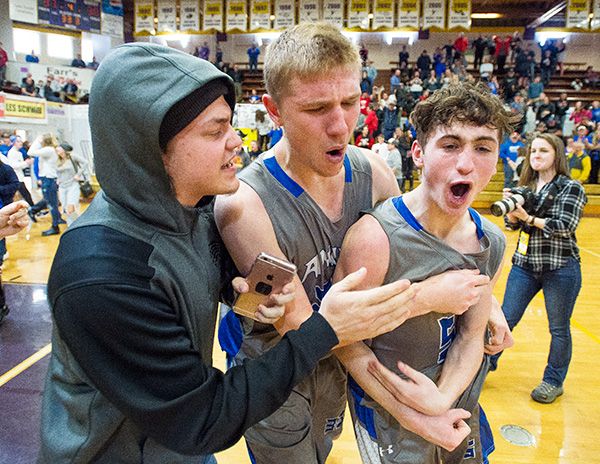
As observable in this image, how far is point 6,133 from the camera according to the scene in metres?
13.6

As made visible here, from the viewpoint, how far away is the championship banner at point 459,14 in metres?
18.8

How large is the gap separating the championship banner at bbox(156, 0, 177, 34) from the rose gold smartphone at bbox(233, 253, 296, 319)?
21.2m

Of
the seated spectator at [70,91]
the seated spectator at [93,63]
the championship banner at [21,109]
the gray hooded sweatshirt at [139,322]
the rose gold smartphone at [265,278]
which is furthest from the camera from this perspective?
the seated spectator at [93,63]

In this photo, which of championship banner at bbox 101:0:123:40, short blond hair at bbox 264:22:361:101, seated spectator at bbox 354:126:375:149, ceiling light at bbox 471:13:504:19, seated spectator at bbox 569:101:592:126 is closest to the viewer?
short blond hair at bbox 264:22:361:101

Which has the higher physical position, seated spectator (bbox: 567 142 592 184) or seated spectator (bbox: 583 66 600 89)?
seated spectator (bbox: 583 66 600 89)

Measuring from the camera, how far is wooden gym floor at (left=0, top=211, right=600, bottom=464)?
9.90 feet

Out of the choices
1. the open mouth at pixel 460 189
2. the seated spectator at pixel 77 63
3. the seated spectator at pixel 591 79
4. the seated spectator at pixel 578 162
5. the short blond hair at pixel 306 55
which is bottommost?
the seated spectator at pixel 578 162

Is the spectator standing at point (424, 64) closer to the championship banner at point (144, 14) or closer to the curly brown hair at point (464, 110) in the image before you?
the championship banner at point (144, 14)

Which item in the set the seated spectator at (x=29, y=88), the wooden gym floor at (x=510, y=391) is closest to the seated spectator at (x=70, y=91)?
the seated spectator at (x=29, y=88)

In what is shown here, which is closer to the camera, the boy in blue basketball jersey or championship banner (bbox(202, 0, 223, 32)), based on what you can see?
the boy in blue basketball jersey

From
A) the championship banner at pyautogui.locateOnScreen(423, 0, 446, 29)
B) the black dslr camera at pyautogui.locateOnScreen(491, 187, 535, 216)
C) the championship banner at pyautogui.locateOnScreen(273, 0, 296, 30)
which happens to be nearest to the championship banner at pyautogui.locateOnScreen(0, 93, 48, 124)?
the championship banner at pyautogui.locateOnScreen(273, 0, 296, 30)

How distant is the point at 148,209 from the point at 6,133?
1491 cm

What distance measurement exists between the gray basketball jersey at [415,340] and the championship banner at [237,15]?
20.0m

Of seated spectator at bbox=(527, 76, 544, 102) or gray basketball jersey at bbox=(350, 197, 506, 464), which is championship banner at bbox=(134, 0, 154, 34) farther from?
gray basketball jersey at bbox=(350, 197, 506, 464)
